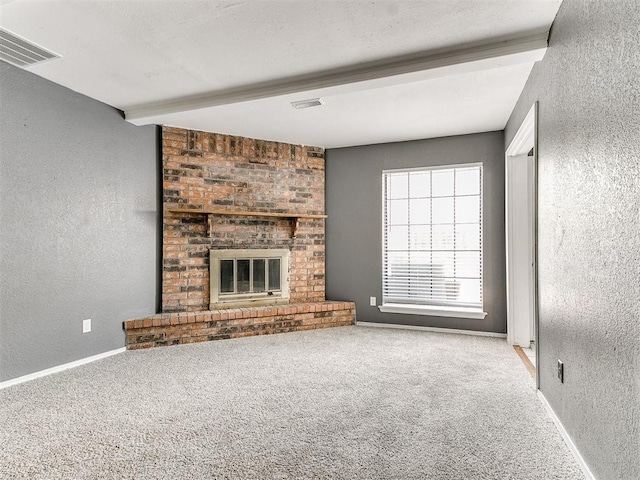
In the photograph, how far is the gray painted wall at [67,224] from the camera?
2.90 metres

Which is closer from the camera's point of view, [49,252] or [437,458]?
[437,458]

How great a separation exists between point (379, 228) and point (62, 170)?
3.50 metres

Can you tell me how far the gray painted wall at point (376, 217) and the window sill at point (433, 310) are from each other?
0.07 metres

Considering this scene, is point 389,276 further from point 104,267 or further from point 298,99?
point 104,267

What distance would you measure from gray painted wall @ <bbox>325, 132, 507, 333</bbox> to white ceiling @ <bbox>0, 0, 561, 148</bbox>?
2.05 ft

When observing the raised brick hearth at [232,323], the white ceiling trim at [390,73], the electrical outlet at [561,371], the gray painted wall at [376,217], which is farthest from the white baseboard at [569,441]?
the raised brick hearth at [232,323]

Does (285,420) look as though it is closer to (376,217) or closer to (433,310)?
(433,310)

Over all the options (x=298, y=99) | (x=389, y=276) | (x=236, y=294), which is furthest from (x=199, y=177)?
(x=389, y=276)

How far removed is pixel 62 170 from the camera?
10.8ft

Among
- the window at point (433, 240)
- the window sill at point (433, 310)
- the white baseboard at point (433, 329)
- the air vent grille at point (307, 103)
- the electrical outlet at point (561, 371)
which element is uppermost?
the air vent grille at point (307, 103)

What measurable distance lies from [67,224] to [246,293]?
206 centimetres

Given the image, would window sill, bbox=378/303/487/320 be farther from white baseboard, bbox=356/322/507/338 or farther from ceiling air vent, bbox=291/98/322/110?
ceiling air vent, bbox=291/98/322/110

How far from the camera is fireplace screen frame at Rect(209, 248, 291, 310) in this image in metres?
4.56

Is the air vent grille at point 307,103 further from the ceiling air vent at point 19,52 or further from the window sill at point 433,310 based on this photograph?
the window sill at point 433,310
